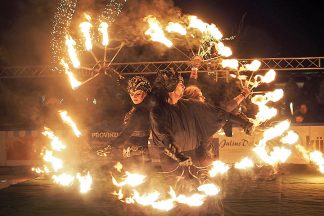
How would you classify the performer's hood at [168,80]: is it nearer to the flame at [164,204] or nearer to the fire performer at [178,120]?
the fire performer at [178,120]

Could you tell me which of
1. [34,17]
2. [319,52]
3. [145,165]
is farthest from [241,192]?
[319,52]

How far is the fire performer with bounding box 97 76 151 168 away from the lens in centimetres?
515

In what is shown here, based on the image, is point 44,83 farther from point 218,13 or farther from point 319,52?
point 319,52

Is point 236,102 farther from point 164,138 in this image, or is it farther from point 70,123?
point 70,123

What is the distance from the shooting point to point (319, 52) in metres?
20.0

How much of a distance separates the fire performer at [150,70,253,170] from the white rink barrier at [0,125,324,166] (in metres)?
8.35

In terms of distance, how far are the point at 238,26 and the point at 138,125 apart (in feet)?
49.7

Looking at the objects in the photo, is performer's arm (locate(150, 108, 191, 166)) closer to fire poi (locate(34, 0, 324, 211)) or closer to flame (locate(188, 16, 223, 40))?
fire poi (locate(34, 0, 324, 211))

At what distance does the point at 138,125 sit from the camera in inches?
204

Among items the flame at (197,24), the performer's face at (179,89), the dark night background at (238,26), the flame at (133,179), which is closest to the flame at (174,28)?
the flame at (197,24)

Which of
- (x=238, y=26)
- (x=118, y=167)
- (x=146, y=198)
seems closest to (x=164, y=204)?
(x=146, y=198)

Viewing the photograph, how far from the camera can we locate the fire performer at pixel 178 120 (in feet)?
15.7

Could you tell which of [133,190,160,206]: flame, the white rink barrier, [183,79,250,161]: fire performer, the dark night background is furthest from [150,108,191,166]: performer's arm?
the dark night background

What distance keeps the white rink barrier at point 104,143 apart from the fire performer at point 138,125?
834 cm
